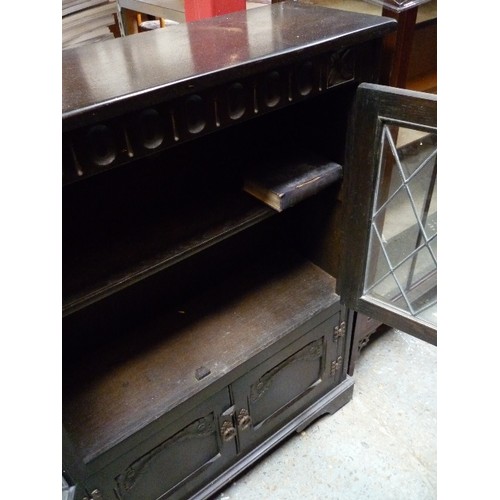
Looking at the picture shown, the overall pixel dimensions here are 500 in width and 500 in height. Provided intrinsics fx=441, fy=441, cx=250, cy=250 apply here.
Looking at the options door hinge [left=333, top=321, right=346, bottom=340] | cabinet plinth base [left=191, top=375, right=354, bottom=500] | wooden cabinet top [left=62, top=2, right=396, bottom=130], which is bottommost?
cabinet plinth base [left=191, top=375, right=354, bottom=500]

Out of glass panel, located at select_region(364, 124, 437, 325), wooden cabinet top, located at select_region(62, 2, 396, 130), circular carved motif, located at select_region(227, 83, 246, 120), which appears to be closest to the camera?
wooden cabinet top, located at select_region(62, 2, 396, 130)

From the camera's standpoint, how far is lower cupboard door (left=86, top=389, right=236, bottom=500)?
815mm

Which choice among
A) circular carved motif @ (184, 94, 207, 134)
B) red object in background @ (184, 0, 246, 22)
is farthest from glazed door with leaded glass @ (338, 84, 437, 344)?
red object in background @ (184, 0, 246, 22)

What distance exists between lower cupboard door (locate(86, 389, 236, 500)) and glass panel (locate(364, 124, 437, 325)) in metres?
0.41

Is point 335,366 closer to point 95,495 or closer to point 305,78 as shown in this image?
point 95,495

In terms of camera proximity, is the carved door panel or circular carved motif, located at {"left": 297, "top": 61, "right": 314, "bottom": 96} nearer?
circular carved motif, located at {"left": 297, "top": 61, "right": 314, "bottom": 96}

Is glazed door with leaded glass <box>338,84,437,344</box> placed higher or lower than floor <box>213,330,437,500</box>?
higher

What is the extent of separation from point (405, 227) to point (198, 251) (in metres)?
0.42

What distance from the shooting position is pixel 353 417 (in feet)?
4.04

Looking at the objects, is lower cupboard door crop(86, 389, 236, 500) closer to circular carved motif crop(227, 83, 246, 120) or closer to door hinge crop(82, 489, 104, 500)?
door hinge crop(82, 489, 104, 500)

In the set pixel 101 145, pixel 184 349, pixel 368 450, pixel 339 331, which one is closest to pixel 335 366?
pixel 339 331

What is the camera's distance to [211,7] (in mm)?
951

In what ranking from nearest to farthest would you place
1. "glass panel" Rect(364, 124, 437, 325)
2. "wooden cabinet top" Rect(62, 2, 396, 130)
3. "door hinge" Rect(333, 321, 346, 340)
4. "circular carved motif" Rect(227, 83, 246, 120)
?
"wooden cabinet top" Rect(62, 2, 396, 130) → "circular carved motif" Rect(227, 83, 246, 120) → "glass panel" Rect(364, 124, 437, 325) → "door hinge" Rect(333, 321, 346, 340)

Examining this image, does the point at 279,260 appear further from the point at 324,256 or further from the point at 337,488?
the point at 337,488
